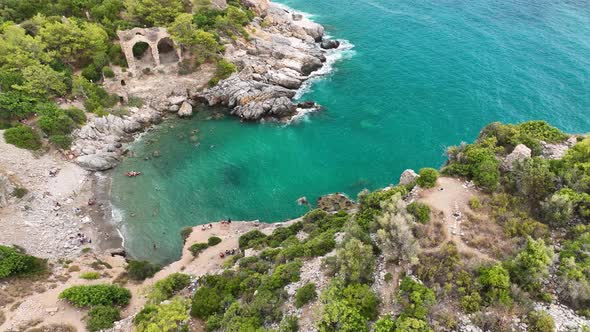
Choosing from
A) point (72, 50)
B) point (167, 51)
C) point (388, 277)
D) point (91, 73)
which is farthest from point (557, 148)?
→ point (72, 50)

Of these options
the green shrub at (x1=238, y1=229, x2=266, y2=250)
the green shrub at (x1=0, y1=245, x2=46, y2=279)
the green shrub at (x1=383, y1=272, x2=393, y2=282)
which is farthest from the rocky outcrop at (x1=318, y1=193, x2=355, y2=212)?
the green shrub at (x1=0, y1=245, x2=46, y2=279)

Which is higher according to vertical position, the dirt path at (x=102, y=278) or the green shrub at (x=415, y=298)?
the green shrub at (x=415, y=298)

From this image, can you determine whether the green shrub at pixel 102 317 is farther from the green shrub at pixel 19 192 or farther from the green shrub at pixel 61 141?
the green shrub at pixel 61 141

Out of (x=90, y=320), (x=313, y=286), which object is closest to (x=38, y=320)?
(x=90, y=320)

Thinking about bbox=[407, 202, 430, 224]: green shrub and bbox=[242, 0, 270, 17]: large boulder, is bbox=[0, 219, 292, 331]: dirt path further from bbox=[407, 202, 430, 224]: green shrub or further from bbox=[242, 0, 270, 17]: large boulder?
bbox=[242, 0, 270, 17]: large boulder

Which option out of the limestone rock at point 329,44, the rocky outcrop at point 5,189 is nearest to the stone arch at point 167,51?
the limestone rock at point 329,44

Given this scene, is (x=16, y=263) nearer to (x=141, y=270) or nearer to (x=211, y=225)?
(x=141, y=270)
